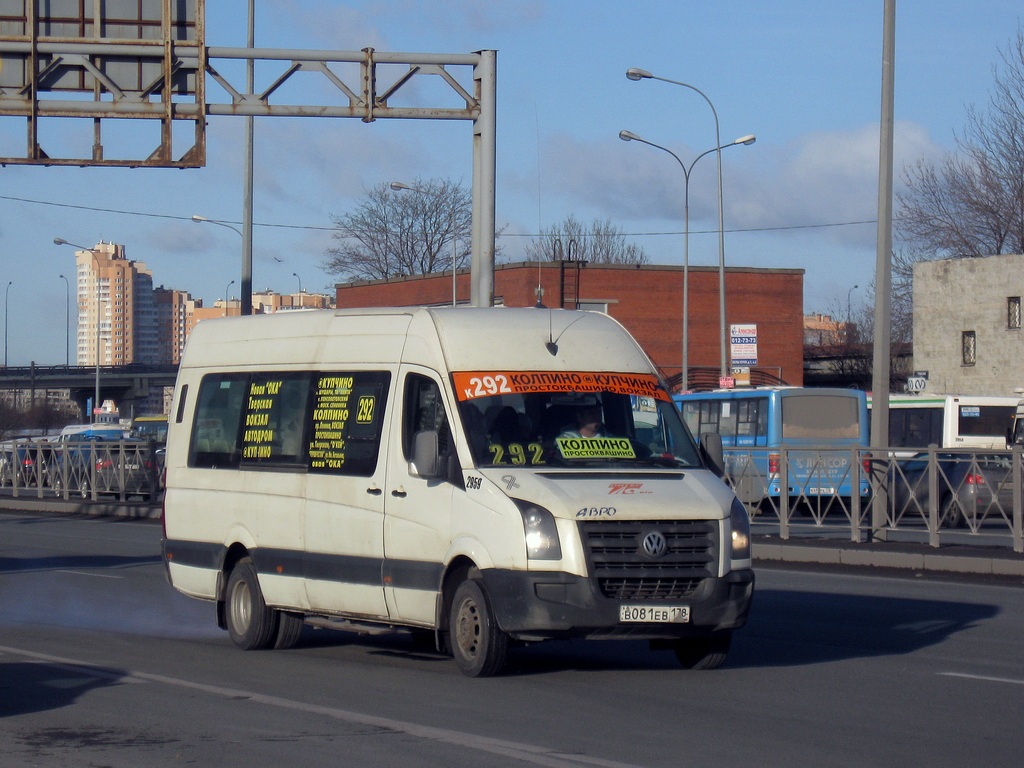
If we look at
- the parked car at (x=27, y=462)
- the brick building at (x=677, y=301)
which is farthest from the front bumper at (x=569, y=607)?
the brick building at (x=677, y=301)

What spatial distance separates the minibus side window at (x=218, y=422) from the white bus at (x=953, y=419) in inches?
891

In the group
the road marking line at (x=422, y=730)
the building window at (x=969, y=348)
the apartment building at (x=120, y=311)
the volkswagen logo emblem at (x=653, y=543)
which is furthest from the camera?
the apartment building at (x=120, y=311)

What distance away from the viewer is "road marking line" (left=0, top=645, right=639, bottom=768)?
21.0 ft

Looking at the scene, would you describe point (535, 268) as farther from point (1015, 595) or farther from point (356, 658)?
point (356, 658)

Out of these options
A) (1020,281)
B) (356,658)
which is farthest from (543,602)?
(1020,281)

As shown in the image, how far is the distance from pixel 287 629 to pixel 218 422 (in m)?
1.83

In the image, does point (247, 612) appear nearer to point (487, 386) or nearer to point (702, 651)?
point (487, 386)

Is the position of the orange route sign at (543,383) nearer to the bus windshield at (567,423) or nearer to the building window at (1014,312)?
the bus windshield at (567,423)

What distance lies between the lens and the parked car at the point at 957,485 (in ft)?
57.0

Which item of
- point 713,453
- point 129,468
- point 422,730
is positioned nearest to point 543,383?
point 713,453

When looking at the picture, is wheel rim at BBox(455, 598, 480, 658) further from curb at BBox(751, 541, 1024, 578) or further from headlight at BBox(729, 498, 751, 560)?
curb at BBox(751, 541, 1024, 578)

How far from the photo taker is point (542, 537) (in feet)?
27.2

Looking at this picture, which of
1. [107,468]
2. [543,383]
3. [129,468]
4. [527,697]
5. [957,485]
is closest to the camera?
[527,697]

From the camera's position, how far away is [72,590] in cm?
1536
